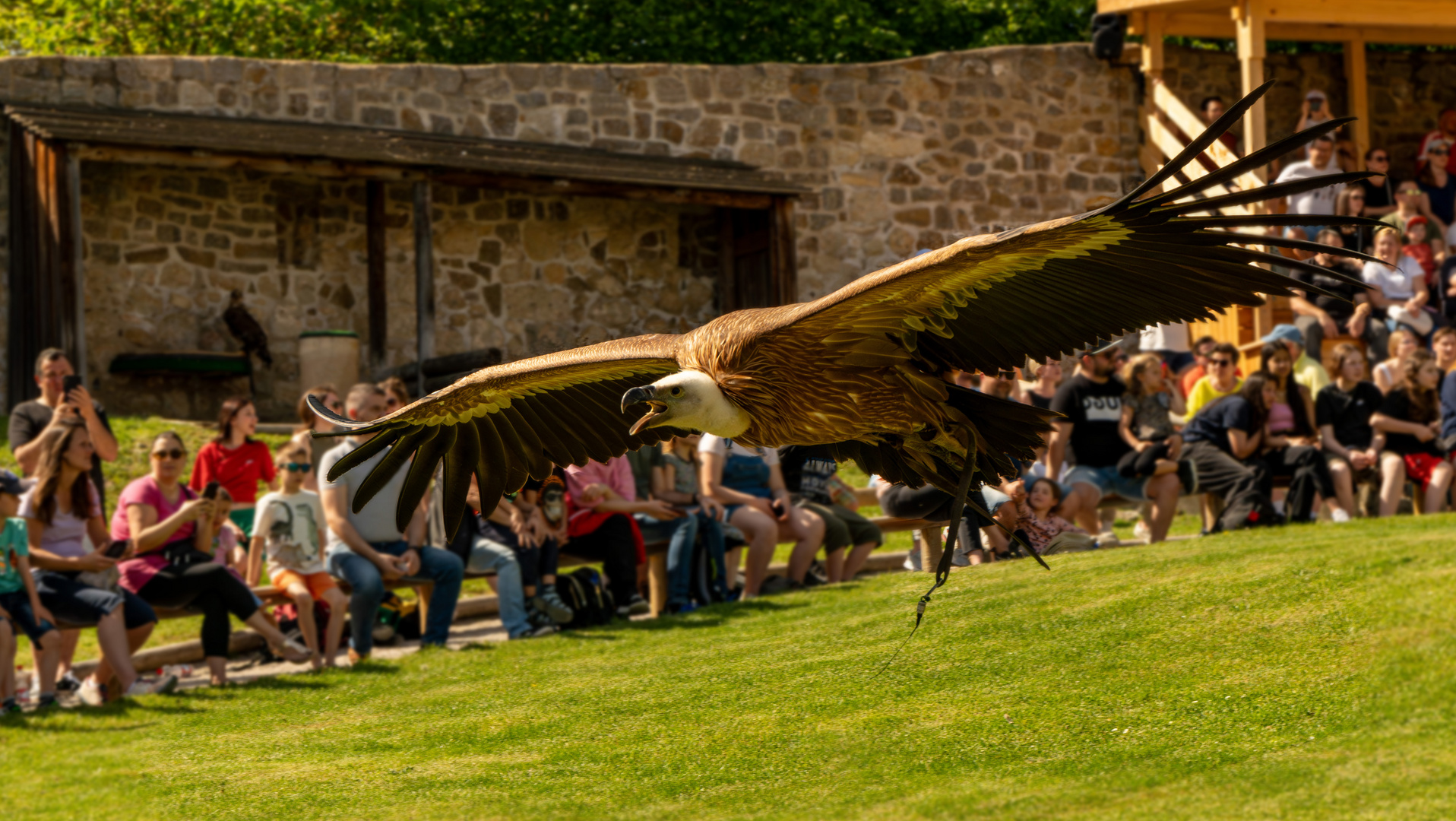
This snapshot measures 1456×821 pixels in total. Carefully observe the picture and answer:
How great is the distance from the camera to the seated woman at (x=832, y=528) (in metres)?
10.0

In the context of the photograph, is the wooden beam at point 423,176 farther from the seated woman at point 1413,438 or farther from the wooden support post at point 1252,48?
the seated woman at point 1413,438

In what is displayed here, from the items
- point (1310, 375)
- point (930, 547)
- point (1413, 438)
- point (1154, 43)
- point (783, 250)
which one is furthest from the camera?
point (1154, 43)

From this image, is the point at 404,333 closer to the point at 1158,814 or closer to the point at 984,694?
the point at 984,694

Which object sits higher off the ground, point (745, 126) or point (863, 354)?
point (745, 126)

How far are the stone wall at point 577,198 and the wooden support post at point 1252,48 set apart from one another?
1679mm

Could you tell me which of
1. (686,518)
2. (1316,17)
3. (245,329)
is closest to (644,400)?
(686,518)

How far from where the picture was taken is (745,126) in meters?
18.8

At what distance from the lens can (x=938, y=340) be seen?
18.7 feet

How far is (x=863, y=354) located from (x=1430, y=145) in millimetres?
14067

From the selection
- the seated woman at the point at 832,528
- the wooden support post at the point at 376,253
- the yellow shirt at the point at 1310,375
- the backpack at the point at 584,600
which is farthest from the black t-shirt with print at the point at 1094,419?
the wooden support post at the point at 376,253

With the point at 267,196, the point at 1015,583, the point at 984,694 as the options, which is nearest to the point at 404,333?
the point at 267,196

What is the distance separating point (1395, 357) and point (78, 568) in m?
9.11

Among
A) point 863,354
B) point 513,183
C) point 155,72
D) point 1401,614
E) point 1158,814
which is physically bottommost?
point 1158,814

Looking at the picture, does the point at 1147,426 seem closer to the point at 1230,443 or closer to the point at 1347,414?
the point at 1230,443
